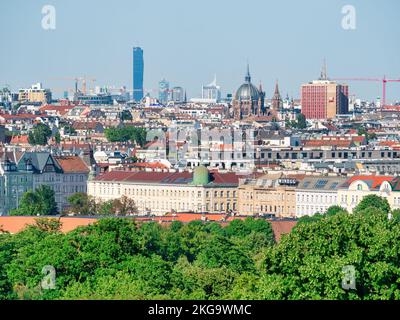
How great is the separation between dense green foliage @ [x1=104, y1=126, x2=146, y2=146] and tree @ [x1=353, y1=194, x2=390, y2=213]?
5163cm

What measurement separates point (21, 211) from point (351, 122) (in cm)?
8751

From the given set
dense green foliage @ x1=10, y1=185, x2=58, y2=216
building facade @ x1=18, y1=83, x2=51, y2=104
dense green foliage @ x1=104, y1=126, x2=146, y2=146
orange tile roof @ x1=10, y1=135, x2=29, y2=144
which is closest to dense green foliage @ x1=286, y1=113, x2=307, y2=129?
dense green foliage @ x1=104, y1=126, x2=146, y2=146

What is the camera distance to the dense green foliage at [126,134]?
114581 millimetres

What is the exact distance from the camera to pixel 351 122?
5846 inches

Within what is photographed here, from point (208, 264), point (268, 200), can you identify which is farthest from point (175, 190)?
point (208, 264)

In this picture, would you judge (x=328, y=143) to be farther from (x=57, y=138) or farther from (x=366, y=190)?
(x=366, y=190)

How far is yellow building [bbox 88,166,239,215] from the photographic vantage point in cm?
7181

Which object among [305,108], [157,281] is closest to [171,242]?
[157,281]

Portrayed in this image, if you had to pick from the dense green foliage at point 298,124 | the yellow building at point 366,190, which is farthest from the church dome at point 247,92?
the yellow building at point 366,190

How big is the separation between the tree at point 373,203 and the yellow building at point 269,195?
572 centimetres

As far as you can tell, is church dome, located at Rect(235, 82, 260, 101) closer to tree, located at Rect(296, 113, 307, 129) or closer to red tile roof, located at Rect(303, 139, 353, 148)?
tree, located at Rect(296, 113, 307, 129)

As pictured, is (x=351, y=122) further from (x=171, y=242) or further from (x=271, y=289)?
(x=271, y=289)

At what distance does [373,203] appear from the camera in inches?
2361

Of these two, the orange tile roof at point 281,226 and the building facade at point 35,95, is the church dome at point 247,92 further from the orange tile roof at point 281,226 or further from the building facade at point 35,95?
the orange tile roof at point 281,226
